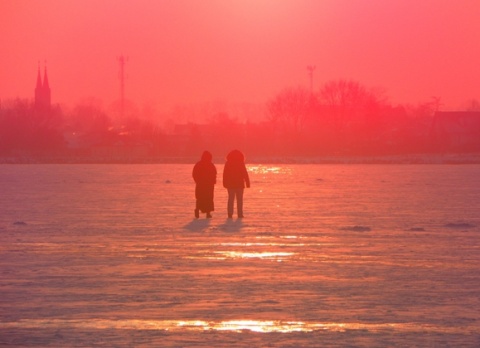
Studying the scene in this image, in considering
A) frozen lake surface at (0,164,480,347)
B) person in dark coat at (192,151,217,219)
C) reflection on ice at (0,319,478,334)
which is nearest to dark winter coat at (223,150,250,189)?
person in dark coat at (192,151,217,219)

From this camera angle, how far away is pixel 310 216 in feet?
82.7

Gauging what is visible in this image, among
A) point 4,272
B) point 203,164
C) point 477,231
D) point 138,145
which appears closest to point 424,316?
point 4,272

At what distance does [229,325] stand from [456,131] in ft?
446

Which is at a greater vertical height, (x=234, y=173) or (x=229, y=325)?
(x=234, y=173)

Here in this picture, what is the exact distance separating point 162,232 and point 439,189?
22.3 metres

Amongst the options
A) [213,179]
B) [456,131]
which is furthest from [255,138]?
[213,179]

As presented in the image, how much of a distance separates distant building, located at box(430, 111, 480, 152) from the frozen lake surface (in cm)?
11618

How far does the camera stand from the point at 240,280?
13.1 m

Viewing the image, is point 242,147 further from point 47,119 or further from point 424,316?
point 424,316

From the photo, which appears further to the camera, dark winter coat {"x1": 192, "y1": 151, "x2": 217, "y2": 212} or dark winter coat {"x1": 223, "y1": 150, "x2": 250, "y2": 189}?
dark winter coat {"x1": 192, "y1": 151, "x2": 217, "y2": 212}

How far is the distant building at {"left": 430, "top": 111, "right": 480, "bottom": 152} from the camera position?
139875 mm

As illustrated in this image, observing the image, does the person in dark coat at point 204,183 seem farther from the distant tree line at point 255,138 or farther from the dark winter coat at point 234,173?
the distant tree line at point 255,138

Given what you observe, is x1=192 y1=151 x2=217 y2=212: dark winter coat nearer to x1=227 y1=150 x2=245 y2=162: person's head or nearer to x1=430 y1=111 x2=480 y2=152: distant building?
x1=227 y1=150 x2=245 y2=162: person's head

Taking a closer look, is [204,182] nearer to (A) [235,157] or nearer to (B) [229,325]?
(A) [235,157]
